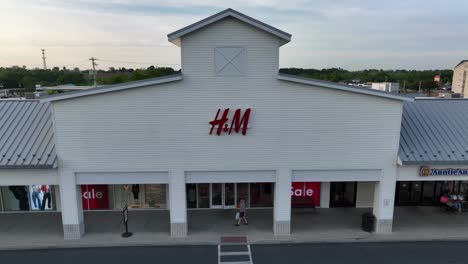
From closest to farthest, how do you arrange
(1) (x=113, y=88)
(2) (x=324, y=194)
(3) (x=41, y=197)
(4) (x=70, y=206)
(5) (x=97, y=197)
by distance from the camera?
(1) (x=113, y=88) → (4) (x=70, y=206) → (3) (x=41, y=197) → (5) (x=97, y=197) → (2) (x=324, y=194)

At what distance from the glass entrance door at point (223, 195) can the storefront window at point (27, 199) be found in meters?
9.14

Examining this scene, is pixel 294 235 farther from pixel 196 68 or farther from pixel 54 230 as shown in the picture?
pixel 54 230

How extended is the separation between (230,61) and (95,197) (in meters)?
11.5

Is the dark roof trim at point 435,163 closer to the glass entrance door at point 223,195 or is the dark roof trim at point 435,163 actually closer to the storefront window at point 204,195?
the glass entrance door at point 223,195

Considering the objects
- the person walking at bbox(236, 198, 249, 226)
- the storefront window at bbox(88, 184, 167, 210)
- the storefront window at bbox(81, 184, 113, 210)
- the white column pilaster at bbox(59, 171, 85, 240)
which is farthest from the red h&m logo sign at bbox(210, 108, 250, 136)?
the storefront window at bbox(81, 184, 113, 210)

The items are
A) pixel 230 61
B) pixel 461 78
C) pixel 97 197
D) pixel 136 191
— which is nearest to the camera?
pixel 230 61

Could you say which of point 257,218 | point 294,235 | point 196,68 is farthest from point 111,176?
point 294,235

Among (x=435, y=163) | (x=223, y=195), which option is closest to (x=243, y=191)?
(x=223, y=195)

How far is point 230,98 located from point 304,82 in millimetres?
3302

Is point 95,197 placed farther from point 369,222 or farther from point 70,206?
point 369,222

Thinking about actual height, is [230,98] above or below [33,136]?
above

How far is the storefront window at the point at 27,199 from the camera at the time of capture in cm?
1936

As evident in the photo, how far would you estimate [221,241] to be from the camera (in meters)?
15.6

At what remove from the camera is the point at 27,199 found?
19.5m
